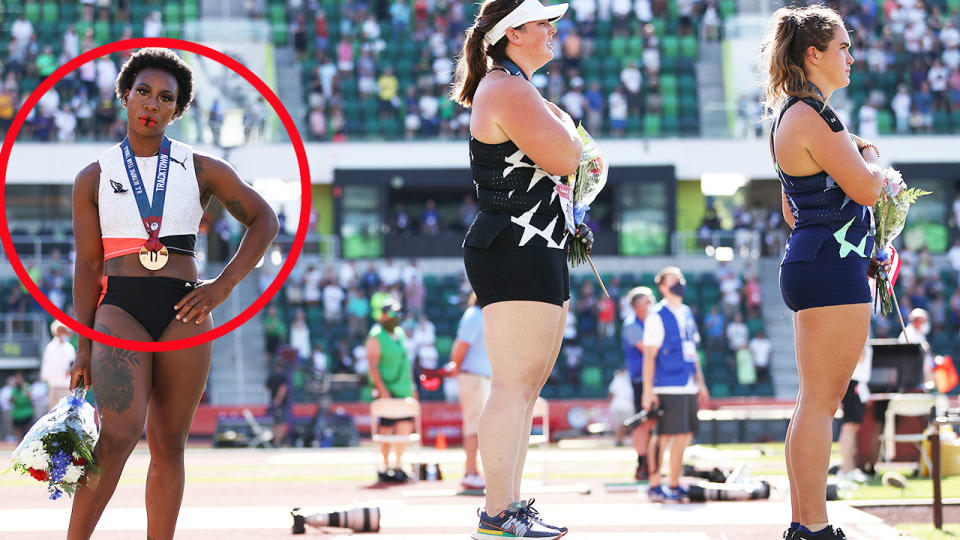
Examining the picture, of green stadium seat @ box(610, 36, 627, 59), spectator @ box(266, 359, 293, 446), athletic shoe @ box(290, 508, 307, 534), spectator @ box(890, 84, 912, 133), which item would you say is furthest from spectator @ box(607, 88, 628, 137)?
athletic shoe @ box(290, 508, 307, 534)

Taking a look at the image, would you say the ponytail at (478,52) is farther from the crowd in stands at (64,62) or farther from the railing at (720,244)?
the railing at (720,244)

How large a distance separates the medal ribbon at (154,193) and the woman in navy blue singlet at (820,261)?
2.39 meters

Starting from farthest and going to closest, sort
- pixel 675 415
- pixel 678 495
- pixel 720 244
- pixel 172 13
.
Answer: pixel 172 13 → pixel 720 244 → pixel 675 415 → pixel 678 495

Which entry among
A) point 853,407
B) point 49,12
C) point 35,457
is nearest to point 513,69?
point 35,457

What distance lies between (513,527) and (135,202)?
184 cm

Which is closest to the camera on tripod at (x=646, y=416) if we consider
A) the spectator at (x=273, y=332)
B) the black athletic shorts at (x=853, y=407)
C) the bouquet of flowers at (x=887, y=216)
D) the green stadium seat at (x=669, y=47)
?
A: the black athletic shorts at (x=853, y=407)

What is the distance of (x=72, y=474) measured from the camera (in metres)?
4.60

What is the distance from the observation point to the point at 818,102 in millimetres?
5086

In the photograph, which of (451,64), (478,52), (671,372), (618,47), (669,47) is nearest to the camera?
(478,52)

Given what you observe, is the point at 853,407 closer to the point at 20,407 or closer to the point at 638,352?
the point at 638,352

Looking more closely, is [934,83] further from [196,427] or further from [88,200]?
[88,200]

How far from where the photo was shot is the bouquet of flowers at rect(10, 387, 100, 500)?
4.60 meters

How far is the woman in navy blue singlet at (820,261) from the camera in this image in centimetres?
493

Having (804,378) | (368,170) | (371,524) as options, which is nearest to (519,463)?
(804,378)
